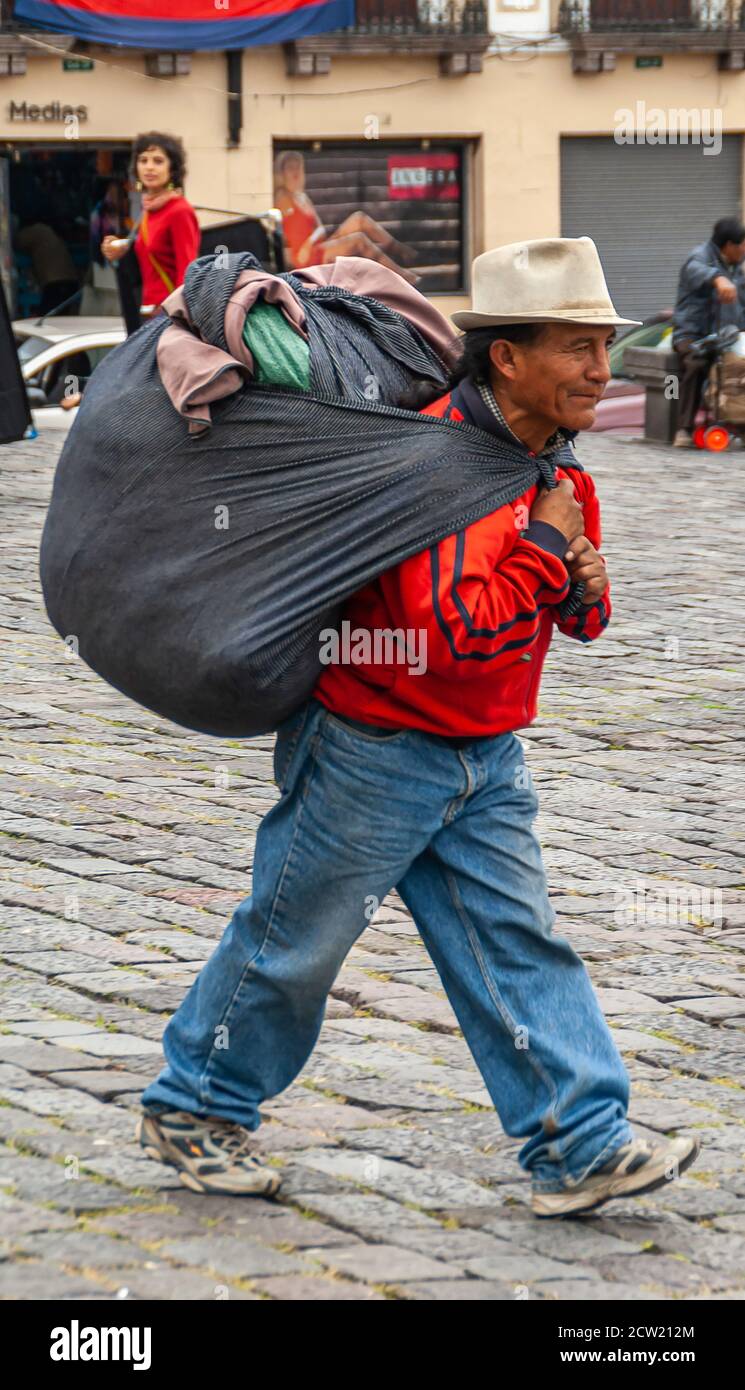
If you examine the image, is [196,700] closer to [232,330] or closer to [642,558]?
[232,330]

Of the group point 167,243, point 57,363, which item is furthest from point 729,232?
point 167,243

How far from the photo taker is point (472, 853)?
3.87 m

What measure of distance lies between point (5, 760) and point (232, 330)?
4172mm

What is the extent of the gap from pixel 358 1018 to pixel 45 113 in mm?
25314

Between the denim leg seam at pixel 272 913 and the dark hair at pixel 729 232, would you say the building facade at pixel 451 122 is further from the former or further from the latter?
the denim leg seam at pixel 272 913

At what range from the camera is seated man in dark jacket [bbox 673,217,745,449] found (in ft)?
53.8

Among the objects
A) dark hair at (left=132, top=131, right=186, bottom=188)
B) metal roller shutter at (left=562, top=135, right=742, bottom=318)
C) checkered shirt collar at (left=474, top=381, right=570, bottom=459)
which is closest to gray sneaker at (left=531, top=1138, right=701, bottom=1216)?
checkered shirt collar at (left=474, top=381, right=570, bottom=459)

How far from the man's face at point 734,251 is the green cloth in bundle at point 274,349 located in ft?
44.4

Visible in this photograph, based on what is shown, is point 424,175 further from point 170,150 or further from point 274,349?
point 274,349

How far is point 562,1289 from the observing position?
3.61 m

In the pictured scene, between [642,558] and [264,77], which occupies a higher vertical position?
[264,77]

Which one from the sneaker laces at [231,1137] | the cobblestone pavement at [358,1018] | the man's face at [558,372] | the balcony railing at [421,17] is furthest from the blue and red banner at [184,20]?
the sneaker laces at [231,1137]
